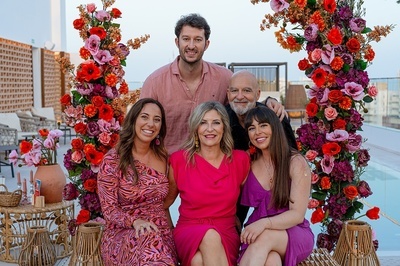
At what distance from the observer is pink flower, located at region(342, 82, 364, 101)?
3121mm

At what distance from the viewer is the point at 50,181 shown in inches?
173

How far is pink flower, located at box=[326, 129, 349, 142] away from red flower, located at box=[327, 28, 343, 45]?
0.50 metres

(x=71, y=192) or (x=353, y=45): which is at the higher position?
(x=353, y=45)

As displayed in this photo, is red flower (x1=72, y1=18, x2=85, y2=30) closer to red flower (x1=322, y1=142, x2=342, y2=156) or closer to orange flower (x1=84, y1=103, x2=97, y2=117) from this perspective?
orange flower (x1=84, y1=103, x2=97, y2=117)

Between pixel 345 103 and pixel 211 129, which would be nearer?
pixel 211 129

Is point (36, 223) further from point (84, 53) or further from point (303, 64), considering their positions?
point (303, 64)

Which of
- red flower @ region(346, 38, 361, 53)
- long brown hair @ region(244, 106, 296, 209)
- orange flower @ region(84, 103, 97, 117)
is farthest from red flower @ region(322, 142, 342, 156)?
orange flower @ region(84, 103, 97, 117)

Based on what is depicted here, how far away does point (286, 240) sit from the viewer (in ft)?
9.06

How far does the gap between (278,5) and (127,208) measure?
4.77 ft

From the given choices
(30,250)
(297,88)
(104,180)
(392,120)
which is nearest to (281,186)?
(104,180)

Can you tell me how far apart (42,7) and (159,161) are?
1484 centimetres

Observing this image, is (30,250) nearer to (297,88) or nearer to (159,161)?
(159,161)

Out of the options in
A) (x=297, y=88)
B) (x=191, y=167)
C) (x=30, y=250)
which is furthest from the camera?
(x=297, y=88)

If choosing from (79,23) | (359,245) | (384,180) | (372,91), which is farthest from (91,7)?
(384,180)
